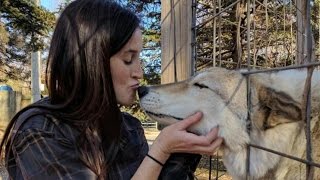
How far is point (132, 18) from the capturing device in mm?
1512

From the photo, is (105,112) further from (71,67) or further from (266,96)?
(266,96)

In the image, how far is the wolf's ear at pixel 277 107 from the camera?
185 cm

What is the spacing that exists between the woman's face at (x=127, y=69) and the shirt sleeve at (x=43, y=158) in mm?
308

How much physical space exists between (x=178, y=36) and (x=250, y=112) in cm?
111

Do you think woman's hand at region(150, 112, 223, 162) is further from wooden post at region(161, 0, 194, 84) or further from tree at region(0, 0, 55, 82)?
tree at region(0, 0, 55, 82)

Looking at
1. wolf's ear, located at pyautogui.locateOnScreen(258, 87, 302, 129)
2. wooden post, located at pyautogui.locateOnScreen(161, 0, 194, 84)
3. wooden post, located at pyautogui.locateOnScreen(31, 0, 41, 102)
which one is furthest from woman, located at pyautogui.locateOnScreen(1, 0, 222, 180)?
wooden post, located at pyautogui.locateOnScreen(31, 0, 41, 102)

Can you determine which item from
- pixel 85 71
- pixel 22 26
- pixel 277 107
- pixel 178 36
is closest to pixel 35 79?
pixel 178 36

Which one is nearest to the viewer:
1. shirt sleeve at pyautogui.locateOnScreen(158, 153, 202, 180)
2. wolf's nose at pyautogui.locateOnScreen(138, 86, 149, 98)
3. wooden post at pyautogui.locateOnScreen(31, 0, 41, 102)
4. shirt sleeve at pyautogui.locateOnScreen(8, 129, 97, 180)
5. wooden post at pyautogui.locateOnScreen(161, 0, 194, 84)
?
shirt sleeve at pyautogui.locateOnScreen(8, 129, 97, 180)

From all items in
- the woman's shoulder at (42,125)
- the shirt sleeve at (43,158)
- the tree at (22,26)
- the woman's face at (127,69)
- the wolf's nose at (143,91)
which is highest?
the tree at (22,26)

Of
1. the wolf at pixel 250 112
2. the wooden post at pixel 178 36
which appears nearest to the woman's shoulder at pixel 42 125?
the wolf at pixel 250 112

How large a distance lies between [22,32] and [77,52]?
15.5 meters

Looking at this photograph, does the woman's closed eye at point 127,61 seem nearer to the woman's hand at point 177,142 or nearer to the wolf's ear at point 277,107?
the woman's hand at point 177,142

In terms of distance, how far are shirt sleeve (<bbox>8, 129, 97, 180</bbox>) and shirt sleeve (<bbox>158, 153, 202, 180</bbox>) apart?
1.27ft

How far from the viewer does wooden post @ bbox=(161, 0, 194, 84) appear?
2977 mm
